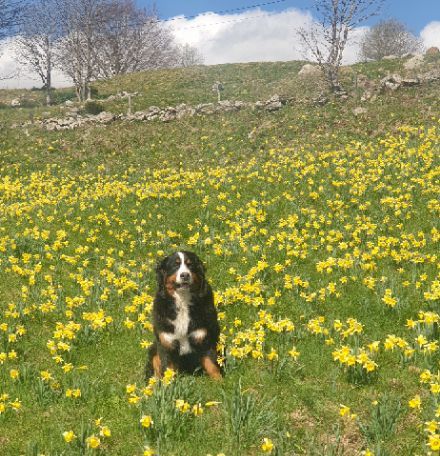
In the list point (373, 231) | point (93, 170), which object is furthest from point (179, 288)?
point (93, 170)

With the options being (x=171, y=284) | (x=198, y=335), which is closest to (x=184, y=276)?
(x=171, y=284)

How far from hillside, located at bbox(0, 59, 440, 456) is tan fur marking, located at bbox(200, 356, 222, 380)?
0.16 meters

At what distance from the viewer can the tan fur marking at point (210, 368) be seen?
17.4 feet

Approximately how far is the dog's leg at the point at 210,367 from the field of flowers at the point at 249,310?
4.3 inches

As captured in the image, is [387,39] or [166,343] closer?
[166,343]

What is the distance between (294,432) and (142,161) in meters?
18.9

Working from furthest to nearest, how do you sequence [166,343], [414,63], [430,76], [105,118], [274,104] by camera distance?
[414,63]
[105,118]
[274,104]
[430,76]
[166,343]

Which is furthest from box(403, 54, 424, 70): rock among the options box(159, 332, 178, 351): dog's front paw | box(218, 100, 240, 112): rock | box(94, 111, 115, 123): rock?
box(159, 332, 178, 351): dog's front paw

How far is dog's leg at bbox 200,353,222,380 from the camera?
531 centimetres

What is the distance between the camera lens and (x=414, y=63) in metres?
30.1

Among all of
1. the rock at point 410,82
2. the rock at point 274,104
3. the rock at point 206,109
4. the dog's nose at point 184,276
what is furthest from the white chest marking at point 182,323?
the rock at point 206,109

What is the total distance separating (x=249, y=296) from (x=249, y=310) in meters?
0.26

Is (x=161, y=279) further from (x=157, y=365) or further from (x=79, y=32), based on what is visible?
(x=79, y=32)

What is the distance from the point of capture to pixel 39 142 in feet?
80.2
